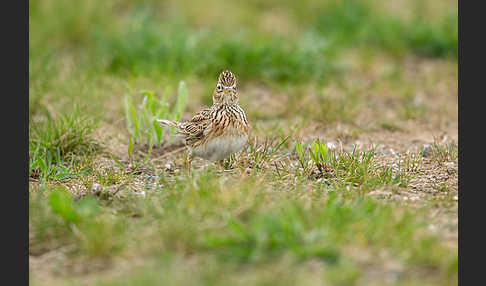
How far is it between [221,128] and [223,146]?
6.4 inches

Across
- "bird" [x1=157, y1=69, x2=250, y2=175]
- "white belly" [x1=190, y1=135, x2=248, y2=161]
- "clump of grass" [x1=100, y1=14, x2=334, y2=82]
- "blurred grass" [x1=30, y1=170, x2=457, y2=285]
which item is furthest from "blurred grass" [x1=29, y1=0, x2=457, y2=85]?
"blurred grass" [x1=30, y1=170, x2=457, y2=285]

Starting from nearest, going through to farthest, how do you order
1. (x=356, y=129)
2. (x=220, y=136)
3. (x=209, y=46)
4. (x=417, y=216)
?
(x=417, y=216), (x=220, y=136), (x=356, y=129), (x=209, y=46)

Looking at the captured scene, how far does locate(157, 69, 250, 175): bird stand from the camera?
19.0 feet

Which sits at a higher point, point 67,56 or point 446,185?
point 67,56

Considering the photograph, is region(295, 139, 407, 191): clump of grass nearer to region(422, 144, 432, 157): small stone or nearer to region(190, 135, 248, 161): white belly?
region(190, 135, 248, 161): white belly

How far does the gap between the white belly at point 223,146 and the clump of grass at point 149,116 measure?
1.28 m

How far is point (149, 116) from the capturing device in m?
7.20

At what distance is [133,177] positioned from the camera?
20.1ft

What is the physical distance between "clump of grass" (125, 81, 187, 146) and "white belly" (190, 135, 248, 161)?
1.28 metres

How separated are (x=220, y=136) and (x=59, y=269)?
6.41 feet

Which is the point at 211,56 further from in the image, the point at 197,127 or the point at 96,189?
the point at 96,189

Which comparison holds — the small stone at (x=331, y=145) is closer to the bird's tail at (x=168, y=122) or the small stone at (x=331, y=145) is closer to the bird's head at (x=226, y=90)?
the bird's head at (x=226, y=90)

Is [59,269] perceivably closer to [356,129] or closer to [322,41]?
[356,129]

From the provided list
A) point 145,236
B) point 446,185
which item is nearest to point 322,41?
point 446,185
